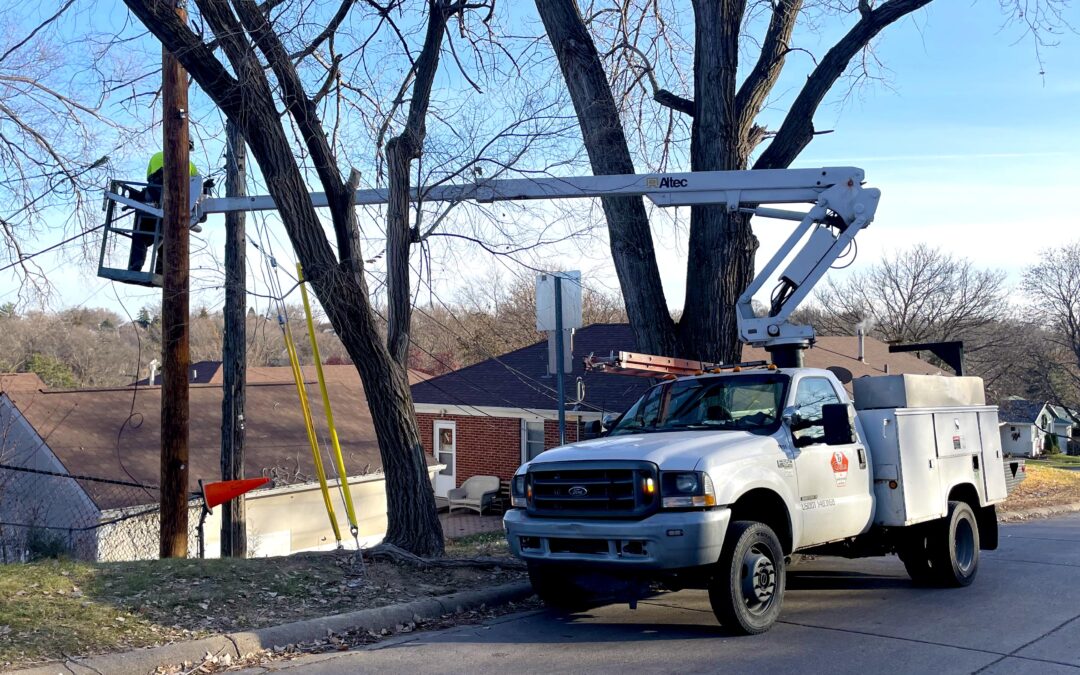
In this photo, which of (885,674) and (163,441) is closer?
(885,674)

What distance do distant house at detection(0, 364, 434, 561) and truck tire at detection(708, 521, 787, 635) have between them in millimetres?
11395

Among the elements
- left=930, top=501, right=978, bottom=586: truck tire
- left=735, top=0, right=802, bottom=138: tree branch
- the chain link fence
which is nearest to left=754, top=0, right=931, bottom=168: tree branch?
left=735, top=0, right=802, bottom=138: tree branch

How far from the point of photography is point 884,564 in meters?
10.9

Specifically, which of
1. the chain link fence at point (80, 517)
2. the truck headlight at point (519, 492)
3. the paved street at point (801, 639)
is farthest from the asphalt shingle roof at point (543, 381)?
the truck headlight at point (519, 492)

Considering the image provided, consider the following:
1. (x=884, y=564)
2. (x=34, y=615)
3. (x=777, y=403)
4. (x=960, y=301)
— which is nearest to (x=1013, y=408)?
(x=960, y=301)

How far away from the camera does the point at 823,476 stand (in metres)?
→ 7.96

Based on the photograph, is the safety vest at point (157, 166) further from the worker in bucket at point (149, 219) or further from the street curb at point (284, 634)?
the street curb at point (284, 634)

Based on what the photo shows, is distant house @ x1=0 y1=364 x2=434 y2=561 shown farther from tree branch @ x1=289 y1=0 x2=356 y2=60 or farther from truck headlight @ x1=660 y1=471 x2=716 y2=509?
truck headlight @ x1=660 y1=471 x2=716 y2=509

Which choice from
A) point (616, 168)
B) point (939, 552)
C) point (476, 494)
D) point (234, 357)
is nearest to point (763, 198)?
point (616, 168)

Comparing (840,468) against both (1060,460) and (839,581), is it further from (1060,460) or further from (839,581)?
(1060,460)

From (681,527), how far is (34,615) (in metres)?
4.52

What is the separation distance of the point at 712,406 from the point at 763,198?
2.80m

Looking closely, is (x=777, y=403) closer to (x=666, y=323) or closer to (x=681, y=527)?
(x=681, y=527)

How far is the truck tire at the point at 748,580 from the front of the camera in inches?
277
